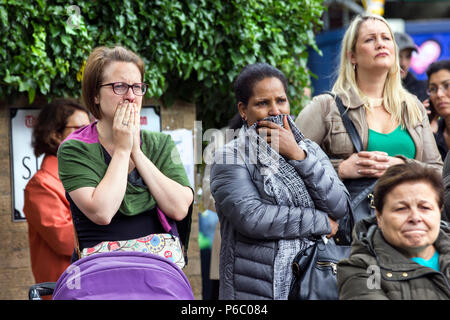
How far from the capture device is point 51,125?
438 centimetres

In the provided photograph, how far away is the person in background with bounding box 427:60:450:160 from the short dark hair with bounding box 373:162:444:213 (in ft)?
6.60

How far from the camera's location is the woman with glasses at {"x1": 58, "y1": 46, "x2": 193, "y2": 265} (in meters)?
2.93

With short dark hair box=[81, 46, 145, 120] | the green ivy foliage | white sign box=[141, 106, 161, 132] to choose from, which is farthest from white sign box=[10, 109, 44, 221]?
short dark hair box=[81, 46, 145, 120]

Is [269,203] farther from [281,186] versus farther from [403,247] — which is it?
[403,247]

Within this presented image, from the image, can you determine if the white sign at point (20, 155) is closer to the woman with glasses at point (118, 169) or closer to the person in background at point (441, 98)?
the woman with glasses at point (118, 169)

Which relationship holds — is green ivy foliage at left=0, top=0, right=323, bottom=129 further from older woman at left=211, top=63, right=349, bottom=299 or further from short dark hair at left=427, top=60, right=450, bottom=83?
older woman at left=211, top=63, right=349, bottom=299

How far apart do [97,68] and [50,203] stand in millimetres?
1334

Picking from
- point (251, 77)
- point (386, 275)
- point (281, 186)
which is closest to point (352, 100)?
point (251, 77)

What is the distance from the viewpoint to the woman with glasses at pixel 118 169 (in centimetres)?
293

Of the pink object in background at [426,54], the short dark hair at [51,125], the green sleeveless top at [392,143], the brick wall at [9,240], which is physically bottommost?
the brick wall at [9,240]

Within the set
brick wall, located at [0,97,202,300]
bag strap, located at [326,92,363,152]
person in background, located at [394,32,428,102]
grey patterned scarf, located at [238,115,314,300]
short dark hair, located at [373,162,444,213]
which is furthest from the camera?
person in background, located at [394,32,428,102]

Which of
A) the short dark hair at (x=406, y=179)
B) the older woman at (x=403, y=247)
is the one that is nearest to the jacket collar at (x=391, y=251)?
the older woman at (x=403, y=247)

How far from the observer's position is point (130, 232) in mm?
2988
